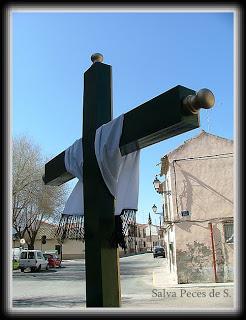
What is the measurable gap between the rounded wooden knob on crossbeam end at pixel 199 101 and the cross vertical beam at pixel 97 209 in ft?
2.54

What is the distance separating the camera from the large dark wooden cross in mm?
1968

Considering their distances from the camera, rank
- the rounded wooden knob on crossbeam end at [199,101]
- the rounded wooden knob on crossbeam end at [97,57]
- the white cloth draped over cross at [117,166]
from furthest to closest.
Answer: the rounded wooden knob on crossbeam end at [97,57]
the white cloth draped over cross at [117,166]
the rounded wooden knob on crossbeam end at [199,101]

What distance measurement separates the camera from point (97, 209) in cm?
242

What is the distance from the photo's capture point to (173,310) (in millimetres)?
1537

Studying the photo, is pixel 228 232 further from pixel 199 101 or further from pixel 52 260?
pixel 199 101

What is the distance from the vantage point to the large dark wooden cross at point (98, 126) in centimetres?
197

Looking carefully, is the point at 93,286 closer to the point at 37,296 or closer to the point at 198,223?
the point at 37,296

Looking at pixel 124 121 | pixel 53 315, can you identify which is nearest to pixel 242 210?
pixel 53 315

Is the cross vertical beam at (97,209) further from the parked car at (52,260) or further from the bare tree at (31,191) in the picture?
the parked car at (52,260)

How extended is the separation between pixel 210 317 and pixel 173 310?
5.4 inches

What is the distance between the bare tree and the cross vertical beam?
1792 cm

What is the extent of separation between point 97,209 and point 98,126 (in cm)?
52

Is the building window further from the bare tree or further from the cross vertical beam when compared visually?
the cross vertical beam

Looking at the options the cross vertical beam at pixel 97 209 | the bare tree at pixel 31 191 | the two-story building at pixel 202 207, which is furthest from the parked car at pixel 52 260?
the cross vertical beam at pixel 97 209
